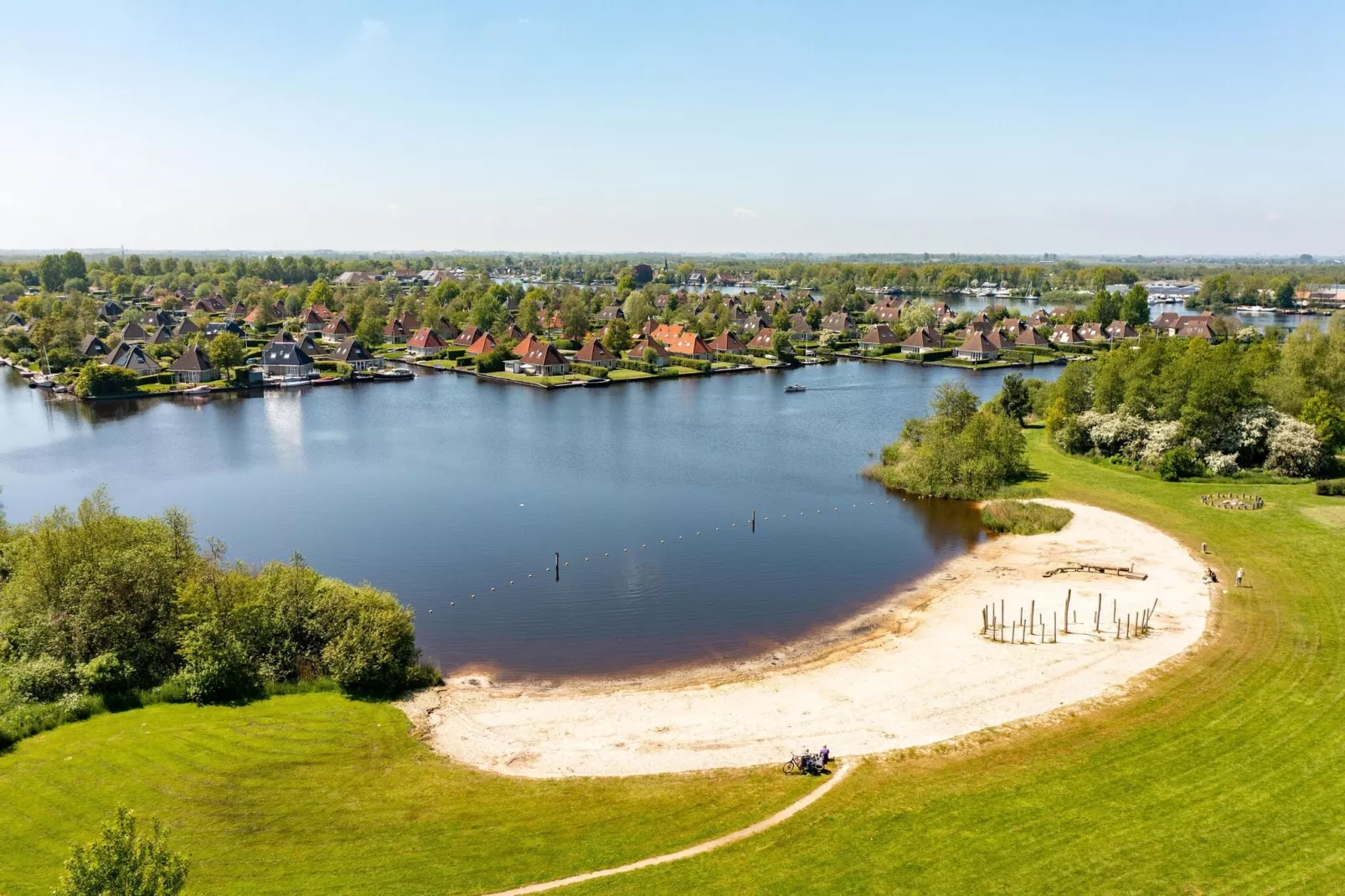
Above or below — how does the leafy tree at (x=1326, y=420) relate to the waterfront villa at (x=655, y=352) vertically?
below

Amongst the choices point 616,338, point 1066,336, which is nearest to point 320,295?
point 616,338

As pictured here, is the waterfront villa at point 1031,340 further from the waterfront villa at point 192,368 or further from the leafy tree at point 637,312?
the waterfront villa at point 192,368

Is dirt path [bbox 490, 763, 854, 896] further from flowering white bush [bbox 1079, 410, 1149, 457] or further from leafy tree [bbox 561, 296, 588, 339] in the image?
leafy tree [bbox 561, 296, 588, 339]

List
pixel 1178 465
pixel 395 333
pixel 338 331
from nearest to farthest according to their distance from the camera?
pixel 1178 465 < pixel 338 331 < pixel 395 333

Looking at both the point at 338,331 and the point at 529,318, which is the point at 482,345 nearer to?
the point at 529,318

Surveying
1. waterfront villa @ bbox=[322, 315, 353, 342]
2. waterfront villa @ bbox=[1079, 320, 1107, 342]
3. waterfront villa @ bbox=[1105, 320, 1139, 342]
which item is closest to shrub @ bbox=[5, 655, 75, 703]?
waterfront villa @ bbox=[322, 315, 353, 342]

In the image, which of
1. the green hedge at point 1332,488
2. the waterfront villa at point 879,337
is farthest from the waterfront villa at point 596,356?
the green hedge at point 1332,488

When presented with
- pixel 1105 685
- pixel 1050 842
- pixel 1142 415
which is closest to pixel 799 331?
pixel 1142 415
